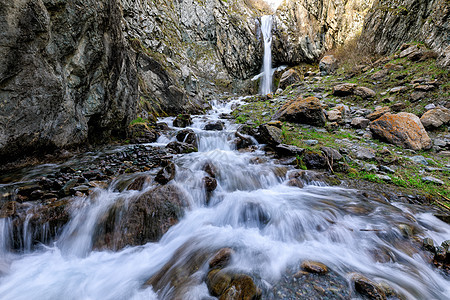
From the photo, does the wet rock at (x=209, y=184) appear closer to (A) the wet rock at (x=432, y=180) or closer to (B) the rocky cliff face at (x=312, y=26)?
(A) the wet rock at (x=432, y=180)

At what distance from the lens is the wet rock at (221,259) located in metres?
2.32

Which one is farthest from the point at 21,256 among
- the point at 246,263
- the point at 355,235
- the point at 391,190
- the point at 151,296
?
the point at 391,190

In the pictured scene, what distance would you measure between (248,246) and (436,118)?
27.7 ft

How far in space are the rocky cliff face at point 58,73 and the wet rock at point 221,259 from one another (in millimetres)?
4787

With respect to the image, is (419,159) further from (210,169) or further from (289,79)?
(289,79)

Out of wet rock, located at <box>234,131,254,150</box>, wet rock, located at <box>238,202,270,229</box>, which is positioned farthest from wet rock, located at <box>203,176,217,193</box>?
wet rock, located at <box>234,131,254,150</box>

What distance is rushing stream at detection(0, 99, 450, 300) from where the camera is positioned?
86.6 inches

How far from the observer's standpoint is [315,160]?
222 inches

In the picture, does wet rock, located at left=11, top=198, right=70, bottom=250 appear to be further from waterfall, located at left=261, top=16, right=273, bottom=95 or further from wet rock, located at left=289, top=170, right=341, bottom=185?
waterfall, located at left=261, top=16, right=273, bottom=95

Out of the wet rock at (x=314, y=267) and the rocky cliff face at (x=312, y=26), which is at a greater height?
the rocky cliff face at (x=312, y=26)

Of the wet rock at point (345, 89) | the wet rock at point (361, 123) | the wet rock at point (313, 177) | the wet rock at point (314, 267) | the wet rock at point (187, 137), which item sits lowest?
the wet rock at point (314, 267)

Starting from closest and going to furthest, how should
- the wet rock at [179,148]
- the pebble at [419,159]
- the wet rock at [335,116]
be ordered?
the pebble at [419,159]
the wet rock at [179,148]
the wet rock at [335,116]

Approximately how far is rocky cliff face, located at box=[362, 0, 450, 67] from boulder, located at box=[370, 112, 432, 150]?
537 cm

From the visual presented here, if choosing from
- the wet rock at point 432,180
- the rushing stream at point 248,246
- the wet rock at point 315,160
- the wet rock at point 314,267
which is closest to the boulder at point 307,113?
the wet rock at point 315,160
